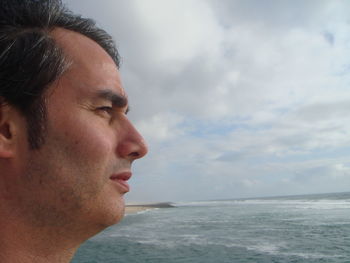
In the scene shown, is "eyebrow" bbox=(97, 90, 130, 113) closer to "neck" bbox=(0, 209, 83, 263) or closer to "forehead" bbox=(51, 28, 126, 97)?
"forehead" bbox=(51, 28, 126, 97)

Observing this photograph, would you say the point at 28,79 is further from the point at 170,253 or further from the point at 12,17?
the point at 170,253

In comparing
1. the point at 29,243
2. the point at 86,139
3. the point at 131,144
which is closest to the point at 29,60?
the point at 86,139

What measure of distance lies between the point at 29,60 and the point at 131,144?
25.4 inches

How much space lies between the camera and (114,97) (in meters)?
1.53

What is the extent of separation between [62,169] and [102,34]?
3.34ft

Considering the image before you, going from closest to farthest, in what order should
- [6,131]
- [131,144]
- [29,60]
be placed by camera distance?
[6,131] → [29,60] → [131,144]

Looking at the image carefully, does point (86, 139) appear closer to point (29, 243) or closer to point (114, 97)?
point (114, 97)

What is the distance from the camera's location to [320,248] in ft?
52.6

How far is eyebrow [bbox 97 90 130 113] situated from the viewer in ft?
4.86

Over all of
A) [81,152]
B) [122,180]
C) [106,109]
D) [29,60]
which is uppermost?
[29,60]

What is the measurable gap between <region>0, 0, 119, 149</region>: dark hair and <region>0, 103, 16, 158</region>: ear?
36 mm

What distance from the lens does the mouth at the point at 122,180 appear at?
142cm

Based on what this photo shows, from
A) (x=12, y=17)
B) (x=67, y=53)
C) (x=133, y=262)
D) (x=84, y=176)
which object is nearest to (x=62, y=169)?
(x=84, y=176)

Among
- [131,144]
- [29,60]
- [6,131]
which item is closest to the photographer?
[6,131]
